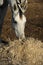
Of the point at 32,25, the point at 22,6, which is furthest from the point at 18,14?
the point at 32,25

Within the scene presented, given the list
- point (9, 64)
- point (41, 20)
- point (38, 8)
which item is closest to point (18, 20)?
point (9, 64)

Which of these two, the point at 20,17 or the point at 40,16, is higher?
the point at 20,17

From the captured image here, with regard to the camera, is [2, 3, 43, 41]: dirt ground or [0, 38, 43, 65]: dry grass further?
[2, 3, 43, 41]: dirt ground

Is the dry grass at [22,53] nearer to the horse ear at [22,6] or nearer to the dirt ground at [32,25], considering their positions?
the horse ear at [22,6]

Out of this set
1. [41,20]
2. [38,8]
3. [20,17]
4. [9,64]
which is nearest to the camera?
[9,64]

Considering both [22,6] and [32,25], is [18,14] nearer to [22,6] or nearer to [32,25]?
[22,6]

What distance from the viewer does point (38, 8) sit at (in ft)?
22.3

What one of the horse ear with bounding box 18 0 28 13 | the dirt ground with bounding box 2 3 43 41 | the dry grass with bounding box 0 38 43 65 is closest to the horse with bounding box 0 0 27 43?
the horse ear with bounding box 18 0 28 13

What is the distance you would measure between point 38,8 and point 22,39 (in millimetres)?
2712

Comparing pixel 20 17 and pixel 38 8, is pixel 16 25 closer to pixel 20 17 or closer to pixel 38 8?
pixel 20 17

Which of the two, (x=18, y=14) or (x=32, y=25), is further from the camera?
(x=32, y=25)

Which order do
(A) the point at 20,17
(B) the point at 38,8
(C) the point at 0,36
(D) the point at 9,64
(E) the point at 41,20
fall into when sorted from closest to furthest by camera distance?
(D) the point at 9,64 < (A) the point at 20,17 < (C) the point at 0,36 < (E) the point at 41,20 < (B) the point at 38,8

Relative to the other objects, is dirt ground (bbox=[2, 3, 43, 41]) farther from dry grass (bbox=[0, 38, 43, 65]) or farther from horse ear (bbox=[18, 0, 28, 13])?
horse ear (bbox=[18, 0, 28, 13])

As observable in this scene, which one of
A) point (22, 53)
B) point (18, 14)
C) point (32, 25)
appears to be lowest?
point (32, 25)
